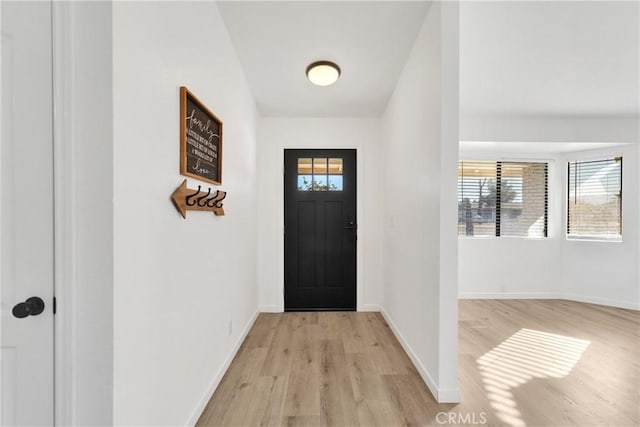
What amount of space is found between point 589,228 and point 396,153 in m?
3.34

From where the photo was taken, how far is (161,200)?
115 centimetres

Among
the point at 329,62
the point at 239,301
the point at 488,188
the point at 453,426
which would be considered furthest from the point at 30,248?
the point at 488,188

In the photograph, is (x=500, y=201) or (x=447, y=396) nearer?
(x=447, y=396)

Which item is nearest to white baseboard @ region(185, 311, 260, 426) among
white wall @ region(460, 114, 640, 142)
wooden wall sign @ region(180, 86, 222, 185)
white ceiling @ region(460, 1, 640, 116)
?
wooden wall sign @ region(180, 86, 222, 185)

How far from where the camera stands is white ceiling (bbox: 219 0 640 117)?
1.81 meters

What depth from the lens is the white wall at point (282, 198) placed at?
11.1ft

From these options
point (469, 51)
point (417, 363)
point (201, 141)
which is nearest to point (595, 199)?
point (469, 51)

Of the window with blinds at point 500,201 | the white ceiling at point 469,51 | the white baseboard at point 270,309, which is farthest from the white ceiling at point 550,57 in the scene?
the white baseboard at point 270,309

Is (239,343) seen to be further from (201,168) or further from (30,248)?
(30,248)

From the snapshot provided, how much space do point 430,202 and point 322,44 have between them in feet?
4.93

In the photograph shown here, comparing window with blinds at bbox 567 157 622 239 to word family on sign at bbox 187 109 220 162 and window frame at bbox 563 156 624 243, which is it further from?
word family on sign at bbox 187 109 220 162

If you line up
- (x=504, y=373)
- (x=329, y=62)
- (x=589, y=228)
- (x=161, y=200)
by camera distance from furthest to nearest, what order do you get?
(x=589, y=228) < (x=329, y=62) < (x=504, y=373) < (x=161, y=200)

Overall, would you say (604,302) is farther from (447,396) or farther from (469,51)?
(469,51)

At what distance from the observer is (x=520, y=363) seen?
6.98 feet
